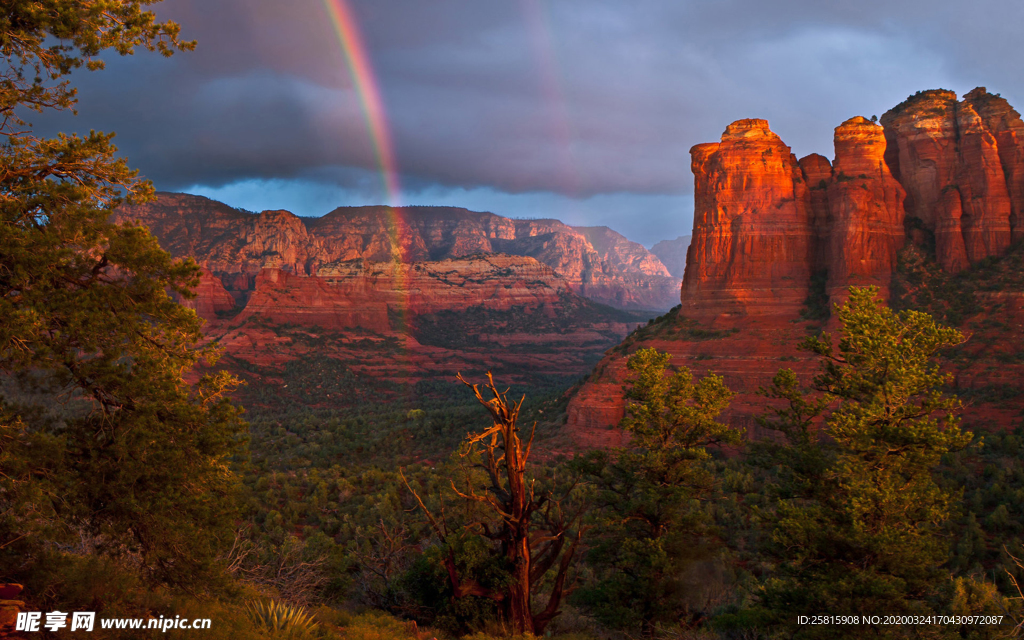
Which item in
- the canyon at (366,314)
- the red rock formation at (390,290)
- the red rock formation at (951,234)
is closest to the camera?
the red rock formation at (951,234)

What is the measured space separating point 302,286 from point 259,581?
101450 mm

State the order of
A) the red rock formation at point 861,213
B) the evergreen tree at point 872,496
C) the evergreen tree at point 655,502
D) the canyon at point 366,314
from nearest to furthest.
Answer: the evergreen tree at point 872,496, the evergreen tree at point 655,502, the red rock formation at point 861,213, the canyon at point 366,314

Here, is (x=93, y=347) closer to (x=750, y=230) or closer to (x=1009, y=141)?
(x=750, y=230)

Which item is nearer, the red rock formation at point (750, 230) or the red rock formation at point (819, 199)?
the red rock formation at point (750, 230)

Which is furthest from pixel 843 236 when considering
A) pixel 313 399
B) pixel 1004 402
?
pixel 313 399

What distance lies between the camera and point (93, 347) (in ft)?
26.7

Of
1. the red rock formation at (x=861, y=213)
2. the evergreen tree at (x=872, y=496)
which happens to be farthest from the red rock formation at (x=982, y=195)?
the evergreen tree at (x=872, y=496)

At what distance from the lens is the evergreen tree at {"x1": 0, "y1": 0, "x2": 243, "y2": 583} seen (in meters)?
7.69

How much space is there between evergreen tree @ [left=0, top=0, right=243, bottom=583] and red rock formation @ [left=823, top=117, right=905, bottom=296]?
50128 mm

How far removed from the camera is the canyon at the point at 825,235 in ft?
155

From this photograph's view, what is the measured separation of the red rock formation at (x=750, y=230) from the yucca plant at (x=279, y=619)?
160ft

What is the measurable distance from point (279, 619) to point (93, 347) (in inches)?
225

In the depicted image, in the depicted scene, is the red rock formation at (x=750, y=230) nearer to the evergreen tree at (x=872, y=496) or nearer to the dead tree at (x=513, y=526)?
the evergreen tree at (x=872, y=496)

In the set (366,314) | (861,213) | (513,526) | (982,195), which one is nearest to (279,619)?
(513,526)
